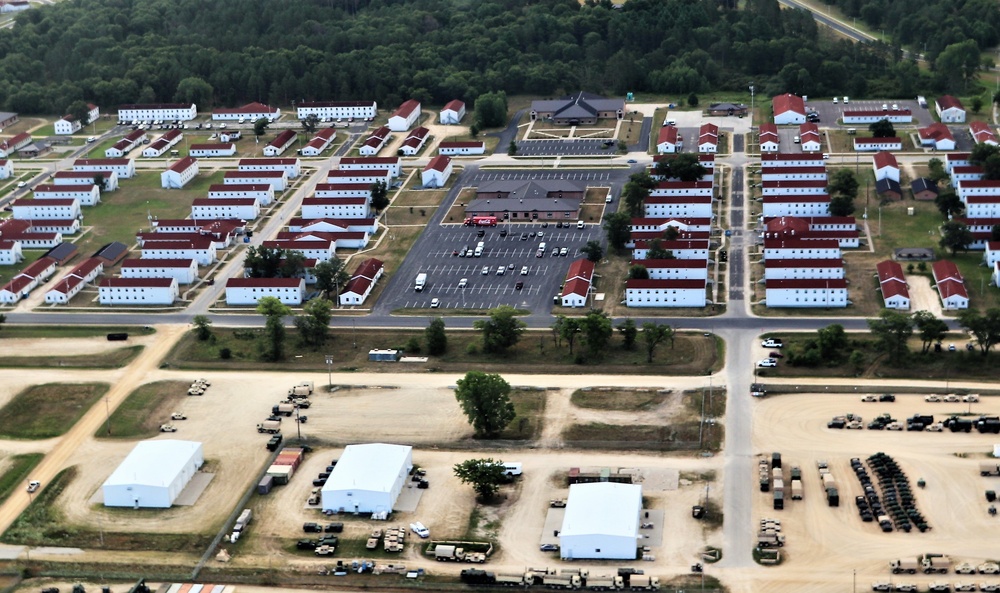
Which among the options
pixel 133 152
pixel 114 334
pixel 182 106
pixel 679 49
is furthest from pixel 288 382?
pixel 679 49

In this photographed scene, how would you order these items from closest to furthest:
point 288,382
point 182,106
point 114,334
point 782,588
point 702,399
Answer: point 782,588 < point 702,399 < point 288,382 < point 114,334 < point 182,106

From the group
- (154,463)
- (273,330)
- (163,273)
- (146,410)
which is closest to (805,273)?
(273,330)

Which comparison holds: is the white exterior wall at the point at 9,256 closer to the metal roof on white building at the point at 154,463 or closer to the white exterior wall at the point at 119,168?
the white exterior wall at the point at 119,168

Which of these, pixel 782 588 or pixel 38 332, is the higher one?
pixel 38 332

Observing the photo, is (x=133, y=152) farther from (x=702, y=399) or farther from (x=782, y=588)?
(x=782, y=588)

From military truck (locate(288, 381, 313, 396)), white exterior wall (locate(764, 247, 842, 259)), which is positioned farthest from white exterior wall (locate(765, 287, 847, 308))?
military truck (locate(288, 381, 313, 396))

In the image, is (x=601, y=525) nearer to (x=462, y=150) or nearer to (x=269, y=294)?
(x=269, y=294)
